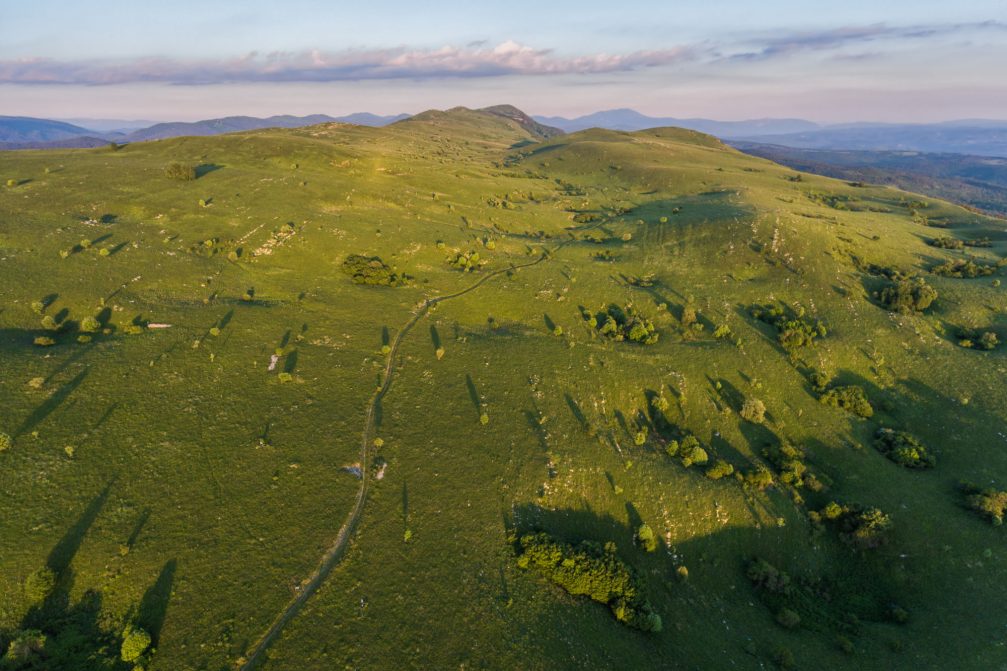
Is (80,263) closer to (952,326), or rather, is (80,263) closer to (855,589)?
(855,589)

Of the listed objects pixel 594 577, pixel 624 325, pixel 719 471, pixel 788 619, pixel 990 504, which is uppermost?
pixel 624 325

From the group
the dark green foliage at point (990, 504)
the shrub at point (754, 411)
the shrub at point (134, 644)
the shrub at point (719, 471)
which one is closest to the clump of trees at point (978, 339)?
the dark green foliage at point (990, 504)

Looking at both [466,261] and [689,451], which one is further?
[466,261]

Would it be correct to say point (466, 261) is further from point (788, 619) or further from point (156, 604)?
point (788, 619)

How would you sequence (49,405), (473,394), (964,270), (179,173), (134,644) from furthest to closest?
(179,173) → (964,270) → (473,394) → (49,405) → (134,644)

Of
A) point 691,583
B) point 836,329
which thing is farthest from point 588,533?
point 836,329

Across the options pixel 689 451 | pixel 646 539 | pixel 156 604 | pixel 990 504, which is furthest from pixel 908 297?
pixel 156 604

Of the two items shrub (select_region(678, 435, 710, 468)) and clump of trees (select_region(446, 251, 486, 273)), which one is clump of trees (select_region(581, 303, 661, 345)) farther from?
clump of trees (select_region(446, 251, 486, 273))
